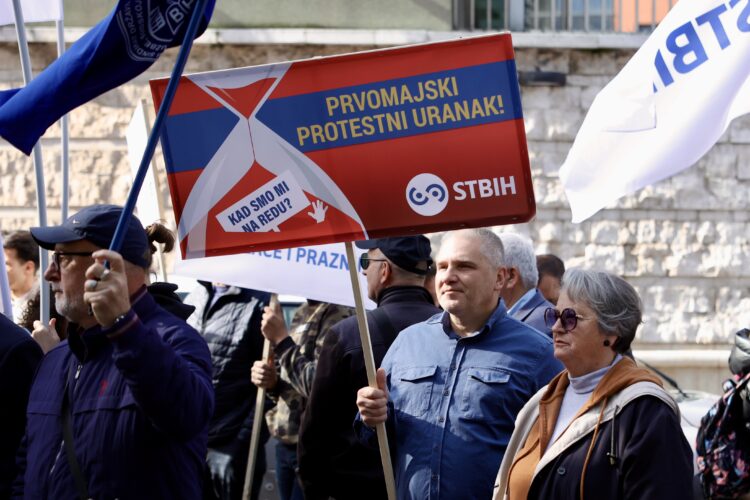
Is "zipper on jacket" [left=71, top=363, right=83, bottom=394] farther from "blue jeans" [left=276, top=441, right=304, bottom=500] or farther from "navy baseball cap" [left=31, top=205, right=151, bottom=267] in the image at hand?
"blue jeans" [left=276, top=441, right=304, bottom=500]

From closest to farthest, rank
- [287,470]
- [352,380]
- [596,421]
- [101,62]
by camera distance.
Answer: [596,421] < [101,62] < [352,380] < [287,470]

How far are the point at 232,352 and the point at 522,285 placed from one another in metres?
1.90

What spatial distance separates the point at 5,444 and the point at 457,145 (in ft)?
6.16

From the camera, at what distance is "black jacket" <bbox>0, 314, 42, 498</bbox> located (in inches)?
187

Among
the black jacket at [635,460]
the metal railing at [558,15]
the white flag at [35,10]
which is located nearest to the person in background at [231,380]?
the white flag at [35,10]

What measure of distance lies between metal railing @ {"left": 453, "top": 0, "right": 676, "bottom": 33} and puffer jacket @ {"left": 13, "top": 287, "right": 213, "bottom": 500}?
356 inches

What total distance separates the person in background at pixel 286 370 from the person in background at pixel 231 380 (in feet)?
0.70

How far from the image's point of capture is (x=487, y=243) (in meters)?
4.94

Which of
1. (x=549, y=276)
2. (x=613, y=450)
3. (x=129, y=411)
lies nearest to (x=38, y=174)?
(x=129, y=411)

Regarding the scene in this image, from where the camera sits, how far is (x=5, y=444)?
4.77m

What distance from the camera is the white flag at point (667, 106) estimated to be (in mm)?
4816

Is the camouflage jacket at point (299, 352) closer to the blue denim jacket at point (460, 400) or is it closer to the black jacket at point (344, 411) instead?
the black jacket at point (344, 411)

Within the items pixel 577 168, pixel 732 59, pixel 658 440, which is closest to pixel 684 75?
pixel 732 59

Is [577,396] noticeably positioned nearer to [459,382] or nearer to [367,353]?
[459,382]
